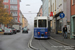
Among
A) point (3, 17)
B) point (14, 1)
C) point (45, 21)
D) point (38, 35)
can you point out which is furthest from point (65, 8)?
point (14, 1)

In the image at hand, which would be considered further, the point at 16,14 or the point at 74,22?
the point at 16,14

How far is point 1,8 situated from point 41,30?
2170cm

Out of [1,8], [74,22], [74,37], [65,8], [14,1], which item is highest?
[14,1]

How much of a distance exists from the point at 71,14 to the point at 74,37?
302cm

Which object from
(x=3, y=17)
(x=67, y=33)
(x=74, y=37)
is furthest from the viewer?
(x=3, y=17)

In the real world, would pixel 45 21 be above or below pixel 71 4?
below

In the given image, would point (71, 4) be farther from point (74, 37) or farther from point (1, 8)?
point (1, 8)

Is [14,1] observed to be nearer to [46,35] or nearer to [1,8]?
[1,8]

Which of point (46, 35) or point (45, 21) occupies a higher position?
point (45, 21)

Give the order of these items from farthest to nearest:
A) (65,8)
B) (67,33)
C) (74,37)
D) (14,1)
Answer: (14,1) < (65,8) < (67,33) < (74,37)

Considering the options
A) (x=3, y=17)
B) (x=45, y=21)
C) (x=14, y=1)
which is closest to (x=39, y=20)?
(x=45, y=21)

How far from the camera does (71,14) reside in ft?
59.5

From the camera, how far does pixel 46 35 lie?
17734 millimetres

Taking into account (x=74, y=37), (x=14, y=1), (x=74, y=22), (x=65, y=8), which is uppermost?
→ (x=14, y=1)
